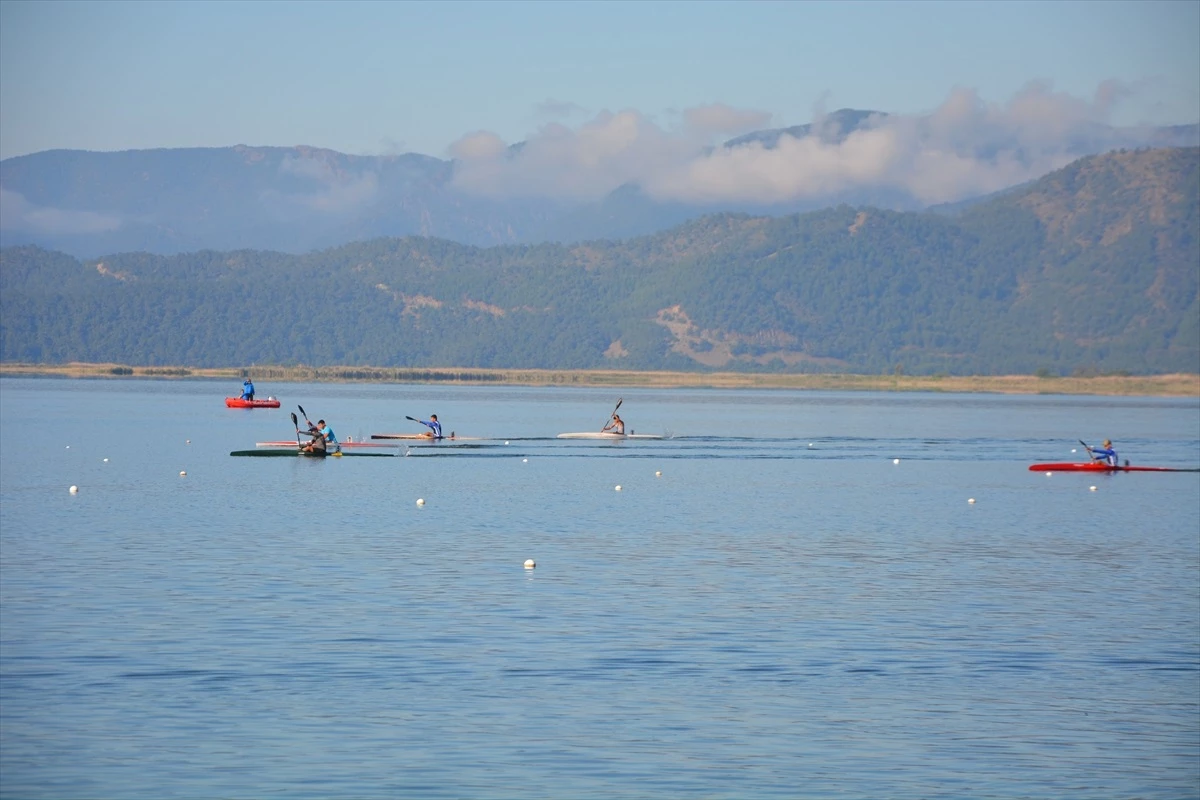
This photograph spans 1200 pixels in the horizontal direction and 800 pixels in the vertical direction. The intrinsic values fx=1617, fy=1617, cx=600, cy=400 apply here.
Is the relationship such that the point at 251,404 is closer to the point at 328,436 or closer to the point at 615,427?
the point at 615,427

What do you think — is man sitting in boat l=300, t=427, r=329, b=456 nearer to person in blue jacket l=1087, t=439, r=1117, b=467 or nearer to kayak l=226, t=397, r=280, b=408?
person in blue jacket l=1087, t=439, r=1117, b=467

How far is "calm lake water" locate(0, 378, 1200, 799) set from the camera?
737 inches

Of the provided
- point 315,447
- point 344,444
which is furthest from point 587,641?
point 344,444

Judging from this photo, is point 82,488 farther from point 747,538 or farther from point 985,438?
point 985,438

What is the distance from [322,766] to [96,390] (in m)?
165

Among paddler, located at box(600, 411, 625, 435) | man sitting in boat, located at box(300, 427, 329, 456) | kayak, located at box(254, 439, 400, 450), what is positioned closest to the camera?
man sitting in boat, located at box(300, 427, 329, 456)

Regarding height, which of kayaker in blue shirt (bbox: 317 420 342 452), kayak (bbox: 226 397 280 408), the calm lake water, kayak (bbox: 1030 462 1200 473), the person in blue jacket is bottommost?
the calm lake water

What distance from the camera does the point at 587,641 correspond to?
84.4 feet

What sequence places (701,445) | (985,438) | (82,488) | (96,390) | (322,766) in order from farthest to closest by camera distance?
(96,390) < (985,438) < (701,445) < (82,488) < (322,766)

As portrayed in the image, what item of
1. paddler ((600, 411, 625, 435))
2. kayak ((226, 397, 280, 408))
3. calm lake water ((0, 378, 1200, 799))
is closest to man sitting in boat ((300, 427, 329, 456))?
Answer: calm lake water ((0, 378, 1200, 799))

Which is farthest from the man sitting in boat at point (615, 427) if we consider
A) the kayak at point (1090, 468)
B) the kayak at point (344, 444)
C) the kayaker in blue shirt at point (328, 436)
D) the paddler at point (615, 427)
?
the kayak at point (1090, 468)

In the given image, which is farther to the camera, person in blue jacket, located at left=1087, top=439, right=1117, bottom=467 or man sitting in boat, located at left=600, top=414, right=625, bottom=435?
man sitting in boat, located at left=600, top=414, right=625, bottom=435

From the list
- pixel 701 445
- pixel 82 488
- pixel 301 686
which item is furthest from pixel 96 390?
pixel 301 686

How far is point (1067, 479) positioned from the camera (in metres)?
67.8
